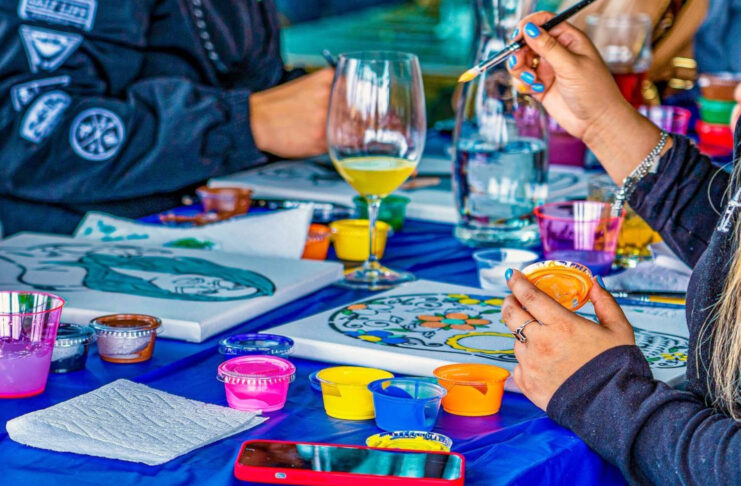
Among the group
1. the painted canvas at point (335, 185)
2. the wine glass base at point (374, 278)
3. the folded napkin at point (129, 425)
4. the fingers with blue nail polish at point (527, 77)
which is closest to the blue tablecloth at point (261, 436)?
the folded napkin at point (129, 425)

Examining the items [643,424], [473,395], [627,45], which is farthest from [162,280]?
[627,45]

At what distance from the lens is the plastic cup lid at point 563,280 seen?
2.58ft

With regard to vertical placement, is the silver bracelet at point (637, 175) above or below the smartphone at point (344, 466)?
above

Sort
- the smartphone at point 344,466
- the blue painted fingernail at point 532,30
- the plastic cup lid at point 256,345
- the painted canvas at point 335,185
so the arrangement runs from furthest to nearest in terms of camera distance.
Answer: the painted canvas at point 335,185, the blue painted fingernail at point 532,30, the plastic cup lid at point 256,345, the smartphone at point 344,466

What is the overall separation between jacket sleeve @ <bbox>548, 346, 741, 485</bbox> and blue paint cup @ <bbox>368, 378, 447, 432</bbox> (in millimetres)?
95

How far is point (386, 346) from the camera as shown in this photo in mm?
847

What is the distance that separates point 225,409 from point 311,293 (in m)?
0.35

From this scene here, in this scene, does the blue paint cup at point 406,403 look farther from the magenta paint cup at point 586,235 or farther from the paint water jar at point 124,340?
the magenta paint cup at point 586,235

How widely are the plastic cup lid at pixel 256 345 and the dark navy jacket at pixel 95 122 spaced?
34.7 inches

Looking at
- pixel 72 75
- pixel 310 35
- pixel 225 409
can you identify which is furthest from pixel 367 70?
pixel 310 35

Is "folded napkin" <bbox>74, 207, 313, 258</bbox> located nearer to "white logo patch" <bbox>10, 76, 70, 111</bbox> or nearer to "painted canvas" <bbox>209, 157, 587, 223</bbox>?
"painted canvas" <bbox>209, 157, 587, 223</bbox>

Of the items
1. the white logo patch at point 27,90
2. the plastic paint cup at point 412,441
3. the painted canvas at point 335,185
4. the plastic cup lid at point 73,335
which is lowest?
the painted canvas at point 335,185

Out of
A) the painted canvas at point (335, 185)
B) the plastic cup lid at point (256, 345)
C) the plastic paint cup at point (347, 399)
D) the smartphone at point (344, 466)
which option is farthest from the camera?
the painted canvas at point (335, 185)

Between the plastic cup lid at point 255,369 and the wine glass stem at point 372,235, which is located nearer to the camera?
the plastic cup lid at point 255,369
